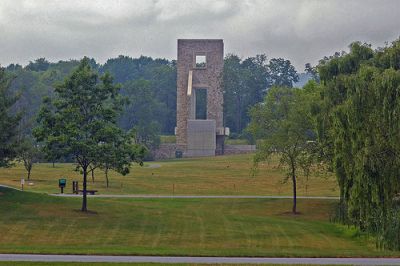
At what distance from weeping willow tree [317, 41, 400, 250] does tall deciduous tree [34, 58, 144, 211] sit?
1265 cm

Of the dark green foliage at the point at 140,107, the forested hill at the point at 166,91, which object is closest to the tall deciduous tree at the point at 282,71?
the forested hill at the point at 166,91

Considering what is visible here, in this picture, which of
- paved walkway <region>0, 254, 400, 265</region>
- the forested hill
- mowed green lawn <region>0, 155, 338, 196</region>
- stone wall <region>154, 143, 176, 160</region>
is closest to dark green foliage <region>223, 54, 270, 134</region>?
the forested hill

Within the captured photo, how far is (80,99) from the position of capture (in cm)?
4188

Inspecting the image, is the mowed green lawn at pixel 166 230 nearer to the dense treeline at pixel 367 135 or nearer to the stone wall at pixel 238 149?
the dense treeline at pixel 367 135

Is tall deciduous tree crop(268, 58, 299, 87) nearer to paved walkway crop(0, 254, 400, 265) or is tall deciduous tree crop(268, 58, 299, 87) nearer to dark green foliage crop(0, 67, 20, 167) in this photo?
dark green foliage crop(0, 67, 20, 167)

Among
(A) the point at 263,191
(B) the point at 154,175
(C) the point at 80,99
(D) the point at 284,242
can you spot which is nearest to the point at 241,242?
(D) the point at 284,242

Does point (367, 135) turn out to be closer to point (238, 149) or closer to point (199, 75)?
point (199, 75)

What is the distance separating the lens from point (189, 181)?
73938mm

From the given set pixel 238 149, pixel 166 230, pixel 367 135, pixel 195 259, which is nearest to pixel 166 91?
pixel 238 149

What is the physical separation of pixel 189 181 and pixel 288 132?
27.1 metres

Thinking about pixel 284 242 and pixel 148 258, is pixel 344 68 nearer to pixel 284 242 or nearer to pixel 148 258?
pixel 284 242

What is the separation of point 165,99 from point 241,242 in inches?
4992

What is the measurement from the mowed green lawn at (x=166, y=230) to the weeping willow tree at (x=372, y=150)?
1440mm

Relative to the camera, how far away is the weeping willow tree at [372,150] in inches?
1280
